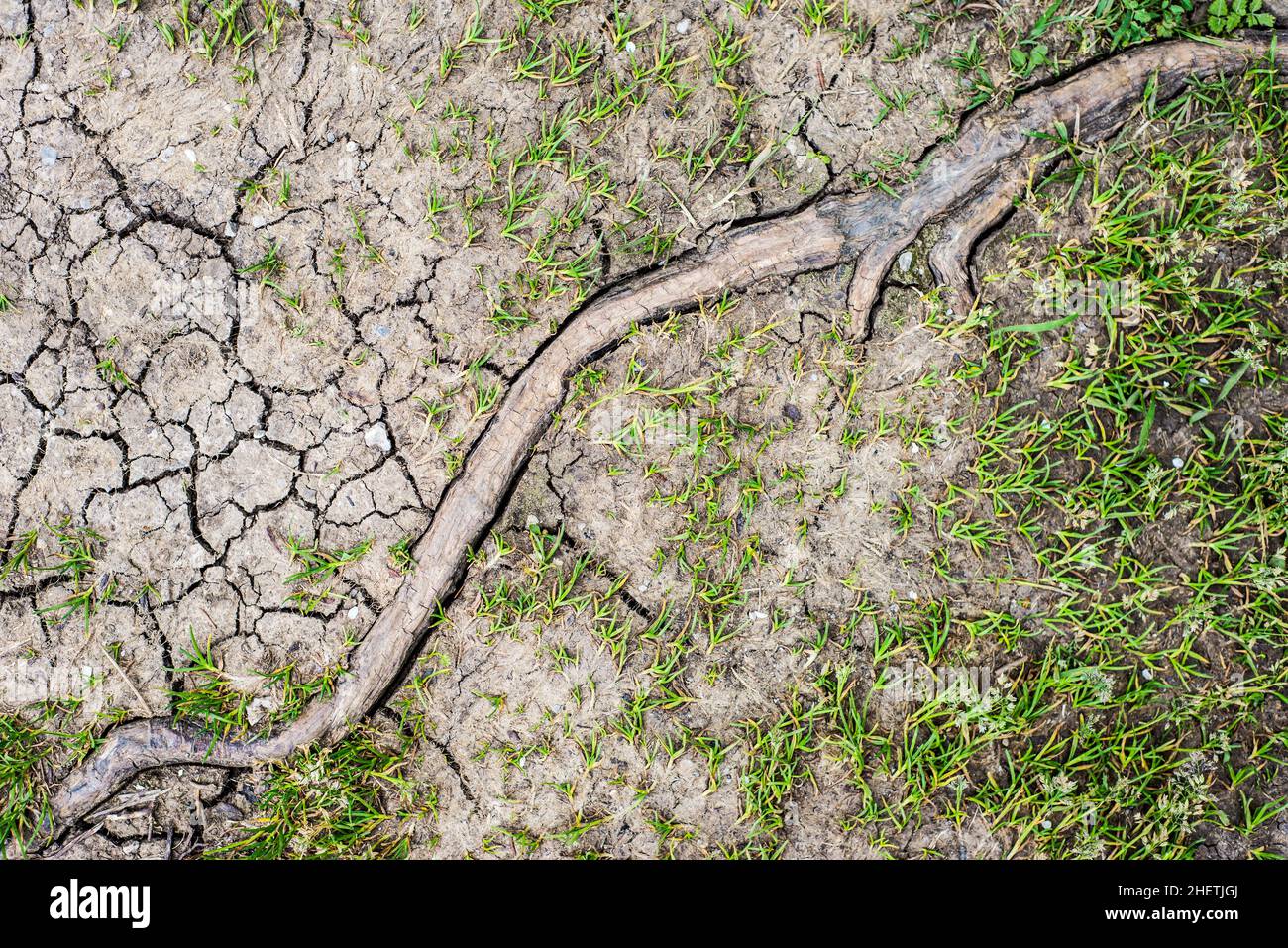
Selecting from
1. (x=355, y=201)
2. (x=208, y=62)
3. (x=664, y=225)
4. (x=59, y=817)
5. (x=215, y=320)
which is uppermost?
(x=208, y=62)

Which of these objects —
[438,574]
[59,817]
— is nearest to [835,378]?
[438,574]

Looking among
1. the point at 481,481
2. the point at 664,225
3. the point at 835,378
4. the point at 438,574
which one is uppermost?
the point at 664,225

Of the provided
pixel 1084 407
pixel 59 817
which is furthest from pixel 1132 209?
pixel 59 817

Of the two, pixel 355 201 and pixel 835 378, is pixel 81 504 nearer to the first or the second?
pixel 355 201

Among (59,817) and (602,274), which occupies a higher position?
(602,274)

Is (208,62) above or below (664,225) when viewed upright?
above

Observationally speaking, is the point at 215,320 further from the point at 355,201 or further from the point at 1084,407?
the point at 1084,407
